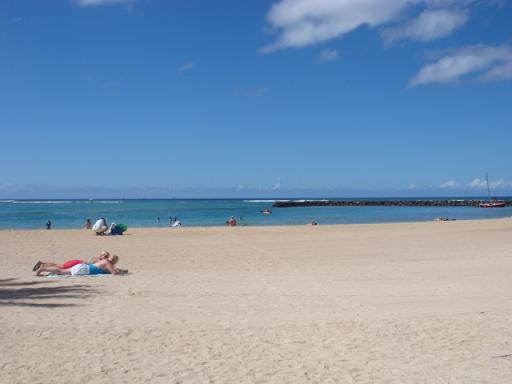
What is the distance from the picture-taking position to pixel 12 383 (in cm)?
569

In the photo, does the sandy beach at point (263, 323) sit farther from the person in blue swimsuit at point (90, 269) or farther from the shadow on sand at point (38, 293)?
the person in blue swimsuit at point (90, 269)

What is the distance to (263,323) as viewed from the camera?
8.60 meters

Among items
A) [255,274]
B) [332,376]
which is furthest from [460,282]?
[332,376]

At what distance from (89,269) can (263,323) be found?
6.50m

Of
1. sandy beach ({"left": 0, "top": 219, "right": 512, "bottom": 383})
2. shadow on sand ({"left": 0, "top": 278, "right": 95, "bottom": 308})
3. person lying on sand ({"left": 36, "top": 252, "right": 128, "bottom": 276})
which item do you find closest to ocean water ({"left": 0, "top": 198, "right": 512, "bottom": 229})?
person lying on sand ({"left": 36, "top": 252, "right": 128, "bottom": 276})

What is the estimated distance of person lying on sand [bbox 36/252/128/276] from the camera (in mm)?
13188

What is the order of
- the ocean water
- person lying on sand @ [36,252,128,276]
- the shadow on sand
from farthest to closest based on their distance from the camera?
the ocean water < person lying on sand @ [36,252,128,276] < the shadow on sand

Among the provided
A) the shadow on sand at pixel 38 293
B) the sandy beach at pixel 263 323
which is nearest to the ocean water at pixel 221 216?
the shadow on sand at pixel 38 293

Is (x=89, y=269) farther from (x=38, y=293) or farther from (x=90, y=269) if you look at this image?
(x=38, y=293)

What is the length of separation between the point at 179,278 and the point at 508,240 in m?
16.9

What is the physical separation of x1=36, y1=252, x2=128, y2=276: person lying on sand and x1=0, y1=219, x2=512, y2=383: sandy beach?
0.38 m

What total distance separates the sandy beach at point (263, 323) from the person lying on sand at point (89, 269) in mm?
382

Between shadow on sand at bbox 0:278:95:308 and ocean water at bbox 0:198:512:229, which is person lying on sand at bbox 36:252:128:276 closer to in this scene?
shadow on sand at bbox 0:278:95:308

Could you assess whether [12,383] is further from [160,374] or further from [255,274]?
[255,274]
